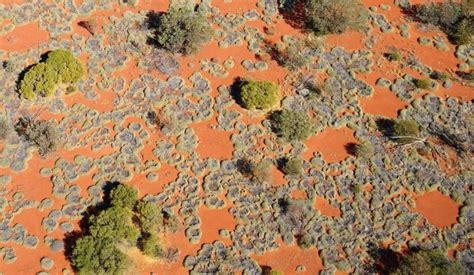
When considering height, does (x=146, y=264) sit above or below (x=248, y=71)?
below

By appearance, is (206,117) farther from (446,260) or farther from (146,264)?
(446,260)

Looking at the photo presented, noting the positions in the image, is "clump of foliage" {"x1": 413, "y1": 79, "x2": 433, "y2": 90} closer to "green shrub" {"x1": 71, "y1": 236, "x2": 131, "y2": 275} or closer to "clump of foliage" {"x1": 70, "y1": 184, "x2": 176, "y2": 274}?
"clump of foliage" {"x1": 70, "y1": 184, "x2": 176, "y2": 274}

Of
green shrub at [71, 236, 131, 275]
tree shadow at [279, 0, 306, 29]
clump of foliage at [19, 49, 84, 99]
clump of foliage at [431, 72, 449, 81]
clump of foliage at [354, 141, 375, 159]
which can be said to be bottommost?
green shrub at [71, 236, 131, 275]

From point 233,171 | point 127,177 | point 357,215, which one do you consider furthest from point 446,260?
point 127,177

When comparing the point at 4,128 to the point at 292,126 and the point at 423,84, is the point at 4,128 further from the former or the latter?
the point at 423,84

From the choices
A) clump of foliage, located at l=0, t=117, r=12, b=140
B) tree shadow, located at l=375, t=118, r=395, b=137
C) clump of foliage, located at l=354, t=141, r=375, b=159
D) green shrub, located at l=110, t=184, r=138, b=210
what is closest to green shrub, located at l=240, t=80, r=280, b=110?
clump of foliage, located at l=354, t=141, r=375, b=159

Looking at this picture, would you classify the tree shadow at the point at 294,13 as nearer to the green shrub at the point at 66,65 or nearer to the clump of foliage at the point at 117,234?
the green shrub at the point at 66,65

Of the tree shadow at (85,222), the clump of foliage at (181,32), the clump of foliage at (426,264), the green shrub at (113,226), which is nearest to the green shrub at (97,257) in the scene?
the green shrub at (113,226)
